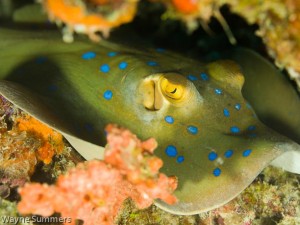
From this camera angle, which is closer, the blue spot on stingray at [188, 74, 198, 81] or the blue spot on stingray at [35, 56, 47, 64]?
the blue spot on stingray at [188, 74, 198, 81]

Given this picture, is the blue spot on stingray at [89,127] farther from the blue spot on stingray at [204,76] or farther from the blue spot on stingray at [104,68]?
the blue spot on stingray at [204,76]

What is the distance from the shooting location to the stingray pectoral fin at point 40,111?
11.7 feet

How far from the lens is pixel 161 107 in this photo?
4129mm

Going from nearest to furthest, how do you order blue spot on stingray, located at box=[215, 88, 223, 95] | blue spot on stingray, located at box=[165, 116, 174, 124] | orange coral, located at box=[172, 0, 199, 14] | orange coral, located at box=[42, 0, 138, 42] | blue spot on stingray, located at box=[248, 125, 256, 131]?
orange coral, located at box=[42, 0, 138, 42] < orange coral, located at box=[172, 0, 199, 14] < blue spot on stingray, located at box=[165, 116, 174, 124] < blue spot on stingray, located at box=[248, 125, 256, 131] < blue spot on stingray, located at box=[215, 88, 223, 95]

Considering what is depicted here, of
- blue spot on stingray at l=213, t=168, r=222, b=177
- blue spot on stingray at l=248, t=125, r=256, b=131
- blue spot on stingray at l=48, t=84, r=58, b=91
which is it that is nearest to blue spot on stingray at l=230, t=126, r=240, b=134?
blue spot on stingray at l=248, t=125, r=256, b=131

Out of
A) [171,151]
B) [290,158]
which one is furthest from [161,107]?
[290,158]

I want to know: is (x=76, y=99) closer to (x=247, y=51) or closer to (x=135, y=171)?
(x=135, y=171)

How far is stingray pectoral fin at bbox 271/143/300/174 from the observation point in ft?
13.0

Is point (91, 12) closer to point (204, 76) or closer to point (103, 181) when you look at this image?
point (103, 181)

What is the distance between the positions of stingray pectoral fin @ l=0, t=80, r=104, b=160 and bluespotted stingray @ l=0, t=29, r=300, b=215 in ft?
0.04

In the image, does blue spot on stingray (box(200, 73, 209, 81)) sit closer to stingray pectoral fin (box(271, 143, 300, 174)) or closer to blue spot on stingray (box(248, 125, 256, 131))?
blue spot on stingray (box(248, 125, 256, 131))

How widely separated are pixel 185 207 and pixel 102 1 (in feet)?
7.50

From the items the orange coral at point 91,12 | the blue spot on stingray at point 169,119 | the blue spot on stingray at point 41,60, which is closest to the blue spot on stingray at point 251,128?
the blue spot on stingray at point 169,119

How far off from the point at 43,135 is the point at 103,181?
1762 mm
